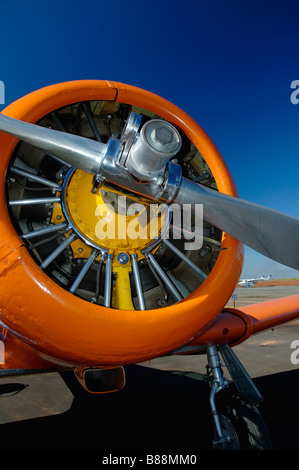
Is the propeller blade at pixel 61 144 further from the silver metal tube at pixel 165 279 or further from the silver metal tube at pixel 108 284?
the silver metal tube at pixel 165 279

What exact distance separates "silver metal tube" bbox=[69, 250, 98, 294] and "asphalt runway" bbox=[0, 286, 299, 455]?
185cm

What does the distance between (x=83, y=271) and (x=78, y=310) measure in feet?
0.99

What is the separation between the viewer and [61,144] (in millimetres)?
1449

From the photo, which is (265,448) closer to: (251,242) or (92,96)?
(251,242)

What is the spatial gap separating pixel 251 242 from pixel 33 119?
1521 mm

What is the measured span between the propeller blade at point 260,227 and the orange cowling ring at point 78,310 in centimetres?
35

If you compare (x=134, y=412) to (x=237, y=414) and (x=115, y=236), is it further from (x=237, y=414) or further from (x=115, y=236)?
(x=115, y=236)

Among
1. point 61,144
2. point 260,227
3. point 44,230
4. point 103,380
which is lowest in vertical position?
point 103,380

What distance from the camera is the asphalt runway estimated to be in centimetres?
282

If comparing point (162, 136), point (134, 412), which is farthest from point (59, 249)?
point (134, 412)

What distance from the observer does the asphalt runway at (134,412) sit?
2820mm

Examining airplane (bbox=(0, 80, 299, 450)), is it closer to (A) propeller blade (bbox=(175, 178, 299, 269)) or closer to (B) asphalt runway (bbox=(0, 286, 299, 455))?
(A) propeller blade (bbox=(175, 178, 299, 269))

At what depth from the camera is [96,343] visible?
1.64m
